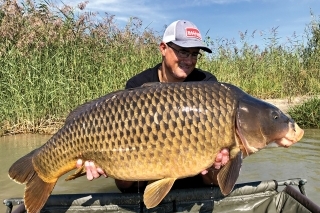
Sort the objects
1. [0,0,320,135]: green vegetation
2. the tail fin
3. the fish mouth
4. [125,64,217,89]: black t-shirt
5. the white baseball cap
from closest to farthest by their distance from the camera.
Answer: the fish mouth
the tail fin
the white baseball cap
[125,64,217,89]: black t-shirt
[0,0,320,135]: green vegetation

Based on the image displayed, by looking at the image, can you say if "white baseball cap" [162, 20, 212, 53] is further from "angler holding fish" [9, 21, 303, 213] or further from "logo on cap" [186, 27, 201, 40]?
"angler holding fish" [9, 21, 303, 213]

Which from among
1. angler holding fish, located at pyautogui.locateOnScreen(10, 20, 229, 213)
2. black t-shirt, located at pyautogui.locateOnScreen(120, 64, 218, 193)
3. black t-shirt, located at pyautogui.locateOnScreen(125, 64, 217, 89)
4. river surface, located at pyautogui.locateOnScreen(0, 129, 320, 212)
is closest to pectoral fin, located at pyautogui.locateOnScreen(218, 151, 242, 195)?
angler holding fish, located at pyautogui.locateOnScreen(10, 20, 229, 213)

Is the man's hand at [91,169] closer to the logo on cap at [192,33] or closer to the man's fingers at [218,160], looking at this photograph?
the man's fingers at [218,160]

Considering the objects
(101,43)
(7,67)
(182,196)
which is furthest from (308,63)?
(182,196)

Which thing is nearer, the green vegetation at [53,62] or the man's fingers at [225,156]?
the man's fingers at [225,156]

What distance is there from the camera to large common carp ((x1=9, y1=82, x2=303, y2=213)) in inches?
70.3

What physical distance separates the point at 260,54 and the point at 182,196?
21.7 ft

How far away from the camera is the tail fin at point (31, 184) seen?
6.60 feet

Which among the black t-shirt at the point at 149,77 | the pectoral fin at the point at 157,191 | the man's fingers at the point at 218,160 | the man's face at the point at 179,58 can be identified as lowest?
the pectoral fin at the point at 157,191

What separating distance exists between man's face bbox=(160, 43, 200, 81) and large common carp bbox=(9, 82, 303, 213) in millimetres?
640

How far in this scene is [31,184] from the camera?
2051 mm

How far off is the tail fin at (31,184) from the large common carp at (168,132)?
0.46 ft

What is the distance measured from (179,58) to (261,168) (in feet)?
5.45

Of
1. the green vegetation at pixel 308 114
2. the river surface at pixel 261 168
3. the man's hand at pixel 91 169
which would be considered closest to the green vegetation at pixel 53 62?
the river surface at pixel 261 168
